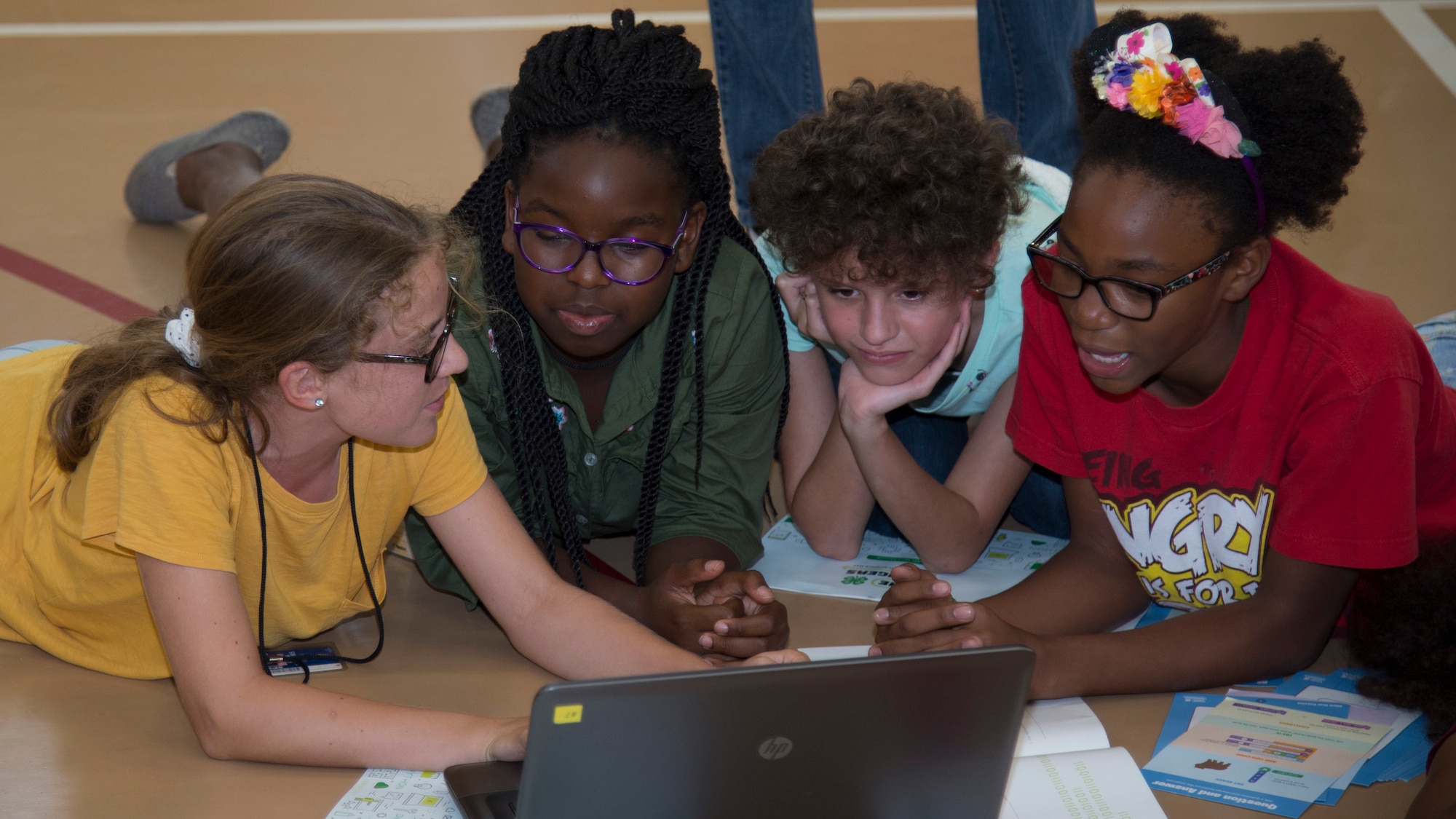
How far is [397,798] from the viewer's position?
1.52 meters

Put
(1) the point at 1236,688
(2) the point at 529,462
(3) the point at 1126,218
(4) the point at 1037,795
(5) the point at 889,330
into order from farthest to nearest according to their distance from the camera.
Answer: (2) the point at 529,462, (5) the point at 889,330, (1) the point at 1236,688, (3) the point at 1126,218, (4) the point at 1037,795

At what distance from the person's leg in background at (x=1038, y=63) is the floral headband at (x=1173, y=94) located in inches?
50.0

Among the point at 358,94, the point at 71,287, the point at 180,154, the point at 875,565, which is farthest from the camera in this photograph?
the point at 358,94

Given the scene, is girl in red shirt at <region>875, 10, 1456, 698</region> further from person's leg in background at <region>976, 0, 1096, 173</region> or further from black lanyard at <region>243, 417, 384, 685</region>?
person's leg in background at <region>976, 0, 1096, 173</region>

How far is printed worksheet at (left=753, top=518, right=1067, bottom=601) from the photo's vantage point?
220cm

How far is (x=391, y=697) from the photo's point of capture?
1865 mm

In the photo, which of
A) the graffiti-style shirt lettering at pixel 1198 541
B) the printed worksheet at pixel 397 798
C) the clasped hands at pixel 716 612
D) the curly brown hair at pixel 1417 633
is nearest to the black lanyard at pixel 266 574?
the printed worksheet at pixel 397 798

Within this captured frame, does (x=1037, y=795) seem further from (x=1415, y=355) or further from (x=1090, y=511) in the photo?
(x=1415, y=355)

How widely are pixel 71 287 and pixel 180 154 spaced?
0.54 m

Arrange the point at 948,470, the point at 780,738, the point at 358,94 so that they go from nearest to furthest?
the point at 780,738
the point at 948,470
the point at 358,94

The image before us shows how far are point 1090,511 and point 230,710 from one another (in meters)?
1.30

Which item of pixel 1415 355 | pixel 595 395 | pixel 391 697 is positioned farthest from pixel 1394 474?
pixel 391 697

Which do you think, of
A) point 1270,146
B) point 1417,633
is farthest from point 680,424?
point 1417,633

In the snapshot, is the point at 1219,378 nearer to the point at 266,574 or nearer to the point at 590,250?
the point at 590,250
